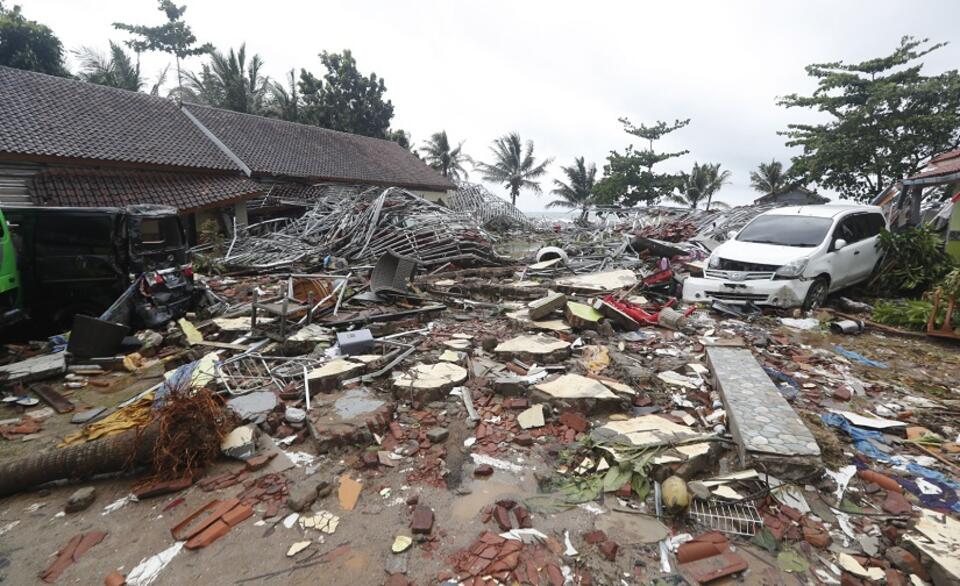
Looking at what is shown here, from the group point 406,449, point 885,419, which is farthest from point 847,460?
point 406,449

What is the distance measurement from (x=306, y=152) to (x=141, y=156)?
8.23 meters

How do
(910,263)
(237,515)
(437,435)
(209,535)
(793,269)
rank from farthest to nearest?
(910,263), (793,269), (437,435), (237,515), (209,535)

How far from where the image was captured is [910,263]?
744cm

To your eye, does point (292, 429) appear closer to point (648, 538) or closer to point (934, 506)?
point (648, 538)

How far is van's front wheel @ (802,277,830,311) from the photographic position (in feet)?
21.6

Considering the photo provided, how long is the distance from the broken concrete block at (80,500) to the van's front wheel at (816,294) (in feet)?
28.2

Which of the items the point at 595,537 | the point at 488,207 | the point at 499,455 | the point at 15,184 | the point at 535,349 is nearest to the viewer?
the point at 595,537

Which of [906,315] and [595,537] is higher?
[906,315]

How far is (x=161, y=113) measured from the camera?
1789 centimetres

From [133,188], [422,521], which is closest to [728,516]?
[422,521]

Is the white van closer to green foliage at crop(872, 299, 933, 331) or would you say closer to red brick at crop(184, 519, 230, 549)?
green foliage at crop(872, 299, 933, 331)

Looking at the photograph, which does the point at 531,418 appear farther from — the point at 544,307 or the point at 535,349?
the point at 544,307

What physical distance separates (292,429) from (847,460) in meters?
4.27

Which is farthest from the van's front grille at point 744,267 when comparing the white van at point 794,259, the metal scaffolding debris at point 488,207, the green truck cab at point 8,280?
the metal scaffolding debris at point 488,207
